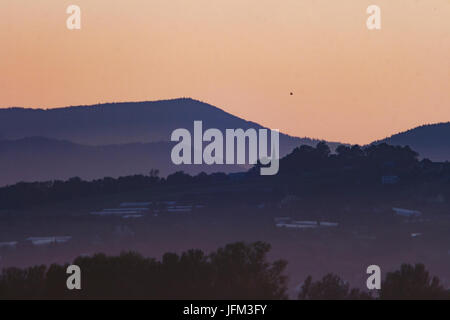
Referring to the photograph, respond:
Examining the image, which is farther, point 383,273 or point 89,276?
point 383,273

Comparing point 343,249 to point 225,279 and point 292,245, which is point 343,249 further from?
point 225,279

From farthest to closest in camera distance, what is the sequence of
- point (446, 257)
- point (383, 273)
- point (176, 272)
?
point (446, 257), point (383, 273), point (176, 272)
